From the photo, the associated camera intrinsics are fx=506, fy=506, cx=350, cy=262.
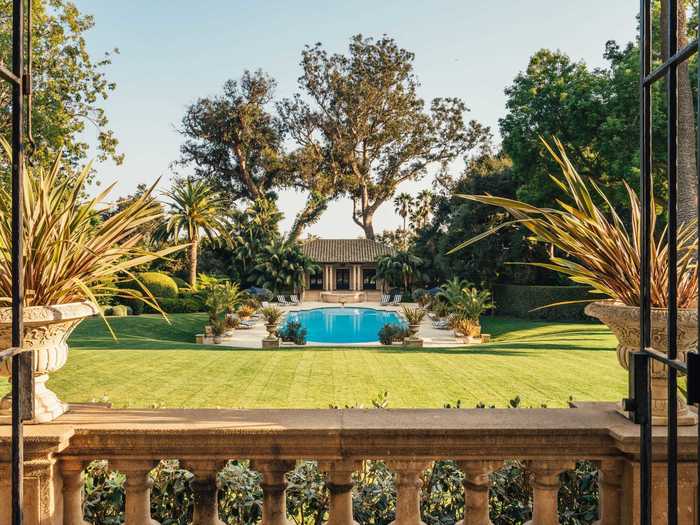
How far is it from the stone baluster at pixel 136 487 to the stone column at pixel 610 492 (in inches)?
77.8

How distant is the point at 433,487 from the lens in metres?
2.86

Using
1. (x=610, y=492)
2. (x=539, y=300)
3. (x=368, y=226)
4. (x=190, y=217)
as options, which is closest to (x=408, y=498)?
(x=610, y=492)

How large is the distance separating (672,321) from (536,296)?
25.6 m

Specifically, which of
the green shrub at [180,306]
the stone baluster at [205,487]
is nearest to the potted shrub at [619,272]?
the stone baluster at [205,487]

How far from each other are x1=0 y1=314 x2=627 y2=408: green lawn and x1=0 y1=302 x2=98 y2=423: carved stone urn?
17.7ft

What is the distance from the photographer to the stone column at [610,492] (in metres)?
2.20

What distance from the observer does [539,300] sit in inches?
1005

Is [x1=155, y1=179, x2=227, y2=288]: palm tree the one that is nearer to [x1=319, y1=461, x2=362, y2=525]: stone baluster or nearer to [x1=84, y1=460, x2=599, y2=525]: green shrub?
[x1=84, y1=460, x2=599, y2=525]: green shrub

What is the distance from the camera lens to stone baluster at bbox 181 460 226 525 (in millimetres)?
2209

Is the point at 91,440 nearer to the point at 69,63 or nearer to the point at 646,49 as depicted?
the point at 646,49

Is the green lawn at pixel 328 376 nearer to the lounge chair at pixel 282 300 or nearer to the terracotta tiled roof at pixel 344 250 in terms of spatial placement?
the lounge chair at pixel 282 300

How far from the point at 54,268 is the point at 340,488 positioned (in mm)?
1607

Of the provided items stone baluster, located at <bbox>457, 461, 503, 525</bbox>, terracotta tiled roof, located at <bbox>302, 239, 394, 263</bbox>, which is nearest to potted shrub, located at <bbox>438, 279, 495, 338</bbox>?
stone baluster, located at <bbox>457, 461, 503, 525</bbox>

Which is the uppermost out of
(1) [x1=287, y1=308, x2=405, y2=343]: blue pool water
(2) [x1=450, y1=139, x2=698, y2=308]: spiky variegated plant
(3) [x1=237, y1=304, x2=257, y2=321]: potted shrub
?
(2) [x1=450, y1=139, x2=698, y2=308]: spiky variegated plant
